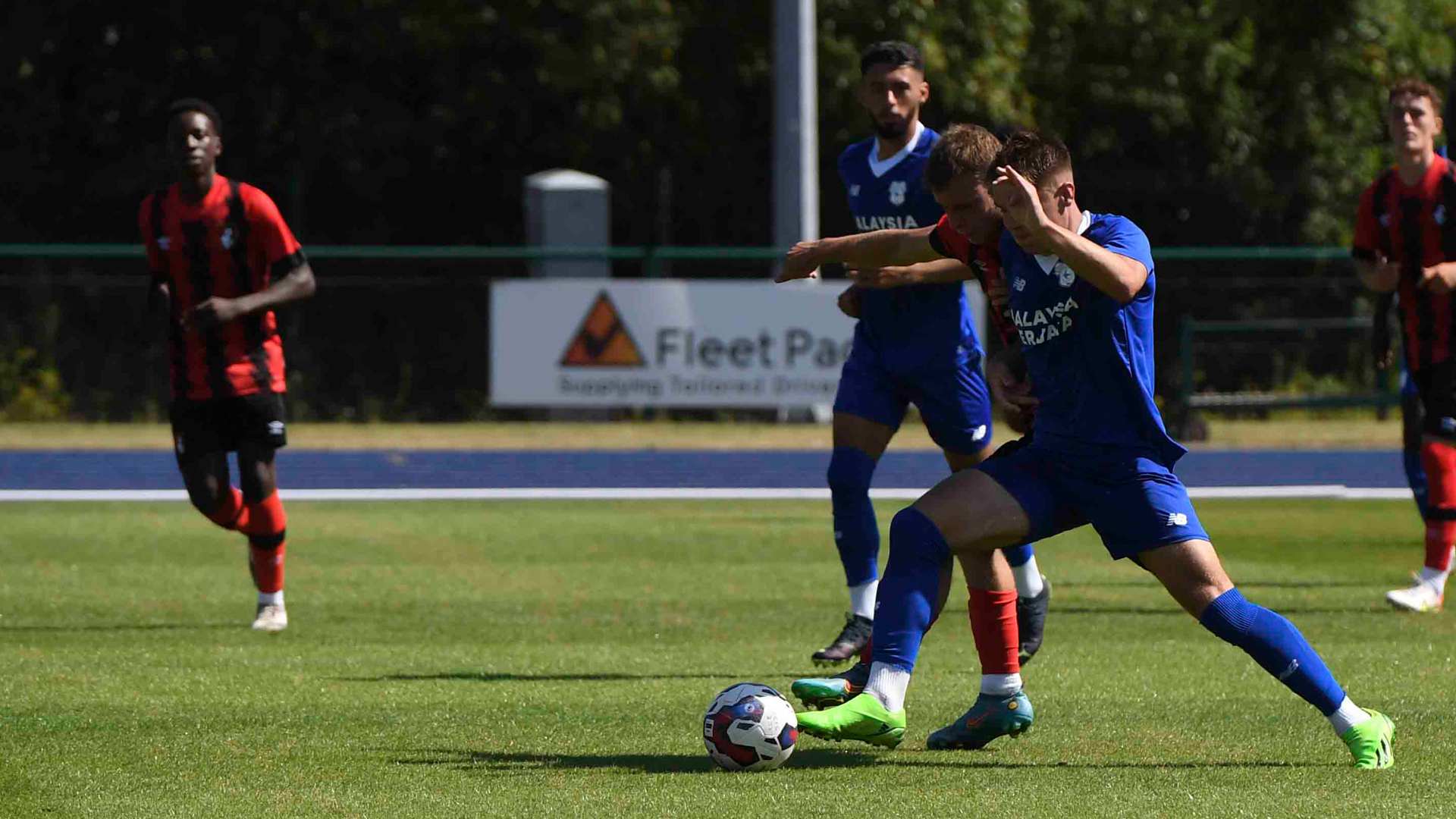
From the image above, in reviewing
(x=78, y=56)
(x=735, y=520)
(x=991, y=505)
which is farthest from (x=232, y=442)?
(x=78, y=56)

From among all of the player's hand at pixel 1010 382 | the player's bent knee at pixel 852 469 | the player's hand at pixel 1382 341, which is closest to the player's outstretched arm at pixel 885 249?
the player's hand at pixel 1010 382

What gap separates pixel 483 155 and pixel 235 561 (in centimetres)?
1458

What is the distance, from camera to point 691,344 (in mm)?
18656

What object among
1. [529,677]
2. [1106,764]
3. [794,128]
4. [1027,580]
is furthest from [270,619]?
[794,128]

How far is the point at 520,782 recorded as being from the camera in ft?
17.7

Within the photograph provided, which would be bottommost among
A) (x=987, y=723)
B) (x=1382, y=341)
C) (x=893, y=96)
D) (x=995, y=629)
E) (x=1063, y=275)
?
(x=987, y=723)

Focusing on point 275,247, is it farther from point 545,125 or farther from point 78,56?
point 78,56

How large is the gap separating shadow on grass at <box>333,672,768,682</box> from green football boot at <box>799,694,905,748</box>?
65.1 inches

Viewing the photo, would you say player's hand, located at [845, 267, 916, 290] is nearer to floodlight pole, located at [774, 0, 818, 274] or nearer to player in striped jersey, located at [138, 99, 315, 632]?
player in striped jersey, located at [138, 99, 315, 632]

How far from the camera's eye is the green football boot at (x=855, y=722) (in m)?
5.55

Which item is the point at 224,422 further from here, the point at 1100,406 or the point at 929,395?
the point at 1100,406

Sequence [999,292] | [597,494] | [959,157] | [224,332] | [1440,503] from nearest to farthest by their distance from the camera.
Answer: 1. [959,157]
2. [999,292]
3. [224,332]
4. [1440,503]
5. [597,494]

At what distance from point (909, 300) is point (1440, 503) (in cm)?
312

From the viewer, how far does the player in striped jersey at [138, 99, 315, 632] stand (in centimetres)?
856
